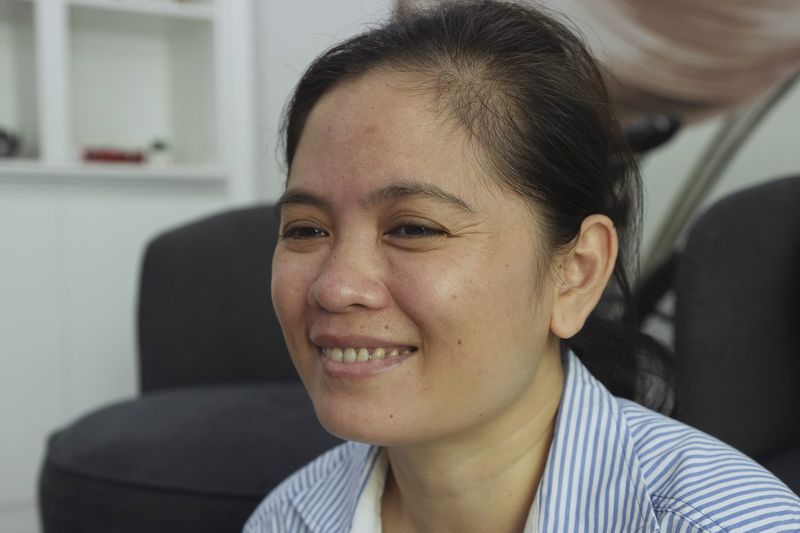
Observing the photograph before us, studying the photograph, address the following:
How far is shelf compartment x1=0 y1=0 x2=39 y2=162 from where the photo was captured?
2.69 meters

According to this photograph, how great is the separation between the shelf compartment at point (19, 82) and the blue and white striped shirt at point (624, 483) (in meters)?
2.15

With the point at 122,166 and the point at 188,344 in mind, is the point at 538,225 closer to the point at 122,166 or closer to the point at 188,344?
the point at 188,344

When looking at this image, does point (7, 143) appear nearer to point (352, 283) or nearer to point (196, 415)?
point (196, 415)

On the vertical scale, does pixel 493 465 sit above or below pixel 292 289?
below

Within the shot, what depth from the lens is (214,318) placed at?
2.04 metres

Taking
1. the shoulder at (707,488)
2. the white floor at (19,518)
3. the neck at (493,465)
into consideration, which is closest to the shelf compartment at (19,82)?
the white floor at (19,518)

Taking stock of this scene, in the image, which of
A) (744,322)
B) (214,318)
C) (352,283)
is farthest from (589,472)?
(214,318)

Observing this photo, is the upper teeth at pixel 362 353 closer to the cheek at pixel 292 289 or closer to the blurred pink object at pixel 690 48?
the cheek at pixel 292 289

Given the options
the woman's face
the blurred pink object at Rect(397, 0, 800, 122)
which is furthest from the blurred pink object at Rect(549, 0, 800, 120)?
the woman's face

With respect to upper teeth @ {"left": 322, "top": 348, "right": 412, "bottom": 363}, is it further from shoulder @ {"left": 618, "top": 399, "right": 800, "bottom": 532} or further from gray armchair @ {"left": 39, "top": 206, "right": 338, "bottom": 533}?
gray armchair @ {"left": 39, "top": 206, "right": 338, "bottom": 533}

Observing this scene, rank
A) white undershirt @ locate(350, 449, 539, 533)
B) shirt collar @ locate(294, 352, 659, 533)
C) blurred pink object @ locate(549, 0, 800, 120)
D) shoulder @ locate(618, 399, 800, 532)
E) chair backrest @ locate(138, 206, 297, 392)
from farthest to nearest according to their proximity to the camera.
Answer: chair backrest @ locate(138, 206, 297, 392) < blurred pink object @ locate(549, 0, 800, 120) < white undershirt @ locate(350, 449, 539, 533) < shirt collar @ locate(294, 352, 659, 533) < shoulder @ locate(618, 399, 800, 532)

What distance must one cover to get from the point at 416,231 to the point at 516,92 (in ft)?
0.63

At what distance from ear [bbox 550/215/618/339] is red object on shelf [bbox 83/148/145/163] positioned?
85.3 inches

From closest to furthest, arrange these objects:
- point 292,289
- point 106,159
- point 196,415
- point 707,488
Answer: point 707,488, point 292,289, point 196,415, point 106,159
